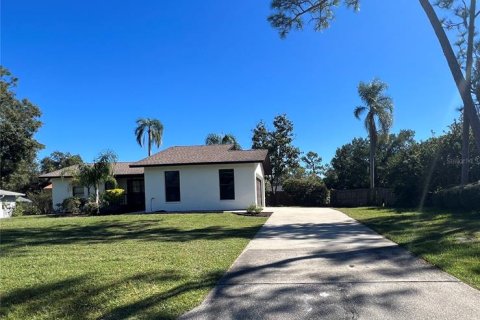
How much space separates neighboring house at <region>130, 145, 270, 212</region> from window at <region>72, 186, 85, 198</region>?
6283 mm

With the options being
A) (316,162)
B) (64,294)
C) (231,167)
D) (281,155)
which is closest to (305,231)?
(64,294)

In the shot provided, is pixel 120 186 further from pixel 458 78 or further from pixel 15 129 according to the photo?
pixel 458 78

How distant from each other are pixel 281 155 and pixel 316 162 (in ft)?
84.0

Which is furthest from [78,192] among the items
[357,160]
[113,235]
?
[357,160]

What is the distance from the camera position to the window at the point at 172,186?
930 inches

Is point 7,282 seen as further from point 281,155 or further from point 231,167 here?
point 281,155

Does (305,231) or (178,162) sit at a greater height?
(178,162)

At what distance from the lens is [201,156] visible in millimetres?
24172

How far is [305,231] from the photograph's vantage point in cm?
1245

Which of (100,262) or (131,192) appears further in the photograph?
(131,192)

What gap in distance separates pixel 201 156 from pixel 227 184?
7.46 feet

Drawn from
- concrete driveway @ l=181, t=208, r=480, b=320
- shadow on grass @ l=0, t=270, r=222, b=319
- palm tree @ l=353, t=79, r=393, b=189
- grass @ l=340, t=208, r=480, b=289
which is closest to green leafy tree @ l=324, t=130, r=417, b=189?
palm tree @ l=353, t=79, r=393, b=189

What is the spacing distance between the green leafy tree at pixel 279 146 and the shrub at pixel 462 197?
23.1 m

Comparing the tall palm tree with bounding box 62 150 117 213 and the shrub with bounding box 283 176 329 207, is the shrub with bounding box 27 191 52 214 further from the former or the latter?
the shrub with bounding box 283 176 329 207
